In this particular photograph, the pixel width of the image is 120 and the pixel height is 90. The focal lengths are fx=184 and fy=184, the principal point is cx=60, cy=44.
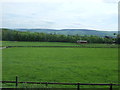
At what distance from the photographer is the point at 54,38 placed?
83.2 m

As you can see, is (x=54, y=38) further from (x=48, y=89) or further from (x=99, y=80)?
(x=48, y=89)

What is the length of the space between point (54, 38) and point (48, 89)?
76529 mm

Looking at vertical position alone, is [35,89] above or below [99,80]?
above

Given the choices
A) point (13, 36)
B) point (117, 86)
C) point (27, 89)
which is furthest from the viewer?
point (13, 36)

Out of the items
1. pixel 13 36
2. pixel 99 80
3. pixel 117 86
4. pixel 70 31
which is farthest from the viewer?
pixel 70 31

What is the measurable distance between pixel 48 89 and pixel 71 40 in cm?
7509

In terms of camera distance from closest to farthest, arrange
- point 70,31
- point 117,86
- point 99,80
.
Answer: point 117,86, point 99,80, point 70,31

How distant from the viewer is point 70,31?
15888 cm

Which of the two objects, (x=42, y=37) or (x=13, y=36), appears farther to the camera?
(x=42, y=37)

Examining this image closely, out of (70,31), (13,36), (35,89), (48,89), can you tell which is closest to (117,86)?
(48,89)

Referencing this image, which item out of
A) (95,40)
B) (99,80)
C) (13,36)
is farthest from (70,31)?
(99,80)

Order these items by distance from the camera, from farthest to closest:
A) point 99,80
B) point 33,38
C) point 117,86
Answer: point 33,38
point 99,80
point 117,86

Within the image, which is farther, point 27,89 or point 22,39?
point 22,39

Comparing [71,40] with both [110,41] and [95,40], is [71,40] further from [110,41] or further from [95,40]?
[110,41]
